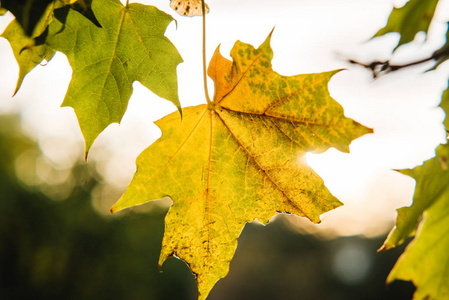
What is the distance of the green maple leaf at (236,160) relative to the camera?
79 centimetres

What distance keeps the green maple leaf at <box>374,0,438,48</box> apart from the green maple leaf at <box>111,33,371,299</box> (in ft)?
0.67

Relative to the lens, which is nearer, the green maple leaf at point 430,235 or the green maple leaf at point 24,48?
the green maple leaf at point 430,235

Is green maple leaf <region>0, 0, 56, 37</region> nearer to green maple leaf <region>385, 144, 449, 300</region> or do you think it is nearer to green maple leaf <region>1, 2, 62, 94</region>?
green maple leaf <region>1, 2, 62, 94</region>

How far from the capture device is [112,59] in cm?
84

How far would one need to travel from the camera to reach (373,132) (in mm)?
685

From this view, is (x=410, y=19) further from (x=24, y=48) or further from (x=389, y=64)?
(x=24, y=48)

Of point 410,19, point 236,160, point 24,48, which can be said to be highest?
point 410,19

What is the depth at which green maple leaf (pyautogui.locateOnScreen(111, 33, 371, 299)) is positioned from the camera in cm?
79

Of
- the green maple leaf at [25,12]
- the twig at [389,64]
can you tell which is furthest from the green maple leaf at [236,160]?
the green maple leaf at [25,12]

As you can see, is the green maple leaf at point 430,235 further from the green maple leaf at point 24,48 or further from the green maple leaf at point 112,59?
the green maple leaf at point 24,48

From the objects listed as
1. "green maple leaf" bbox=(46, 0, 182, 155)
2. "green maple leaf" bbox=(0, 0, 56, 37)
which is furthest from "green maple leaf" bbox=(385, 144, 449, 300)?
"green maple leaf" bbox=(0, 0, 56, 37)

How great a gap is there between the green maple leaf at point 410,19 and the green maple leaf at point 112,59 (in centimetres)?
50

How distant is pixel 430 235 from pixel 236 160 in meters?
0.47

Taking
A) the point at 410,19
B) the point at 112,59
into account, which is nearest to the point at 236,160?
the point at 112,59
